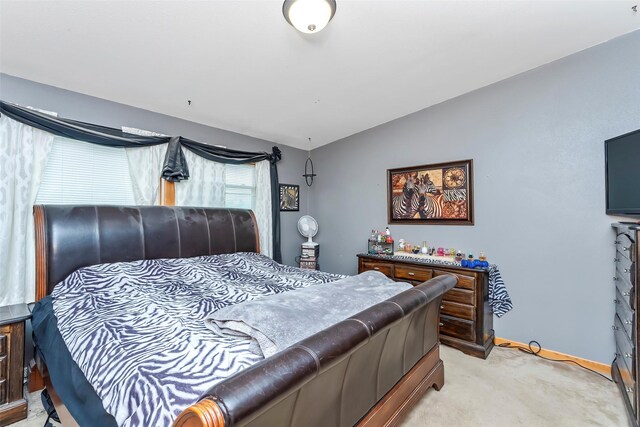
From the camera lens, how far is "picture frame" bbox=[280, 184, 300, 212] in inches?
167

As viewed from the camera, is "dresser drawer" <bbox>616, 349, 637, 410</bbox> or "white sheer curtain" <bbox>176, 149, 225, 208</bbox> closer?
"dresser drawer" <bbox>616, 349, 637, 410</bbox>

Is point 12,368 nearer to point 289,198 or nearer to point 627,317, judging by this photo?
point 289,198

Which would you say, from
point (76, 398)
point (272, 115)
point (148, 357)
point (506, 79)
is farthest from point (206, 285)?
point (506, 79)

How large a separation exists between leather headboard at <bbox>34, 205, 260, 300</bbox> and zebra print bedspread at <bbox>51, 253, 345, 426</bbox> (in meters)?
0.18

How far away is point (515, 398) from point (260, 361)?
2176 millimetres

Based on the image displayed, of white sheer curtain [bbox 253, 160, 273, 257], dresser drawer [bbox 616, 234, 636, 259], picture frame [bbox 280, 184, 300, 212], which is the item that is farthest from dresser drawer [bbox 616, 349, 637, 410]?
picture frame [bbox 280, 184, 300, 212]

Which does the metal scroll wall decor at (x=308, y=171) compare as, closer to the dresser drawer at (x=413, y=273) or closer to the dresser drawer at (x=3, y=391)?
the dresser drawer at (x=413, y=273)

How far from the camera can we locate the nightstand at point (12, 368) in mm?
1802

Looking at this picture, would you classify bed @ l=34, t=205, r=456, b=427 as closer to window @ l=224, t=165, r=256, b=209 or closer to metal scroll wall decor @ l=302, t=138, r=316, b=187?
window @ l=224, t=165, r=256, b=209

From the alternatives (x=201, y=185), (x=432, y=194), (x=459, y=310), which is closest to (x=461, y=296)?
(x=459, y=310)

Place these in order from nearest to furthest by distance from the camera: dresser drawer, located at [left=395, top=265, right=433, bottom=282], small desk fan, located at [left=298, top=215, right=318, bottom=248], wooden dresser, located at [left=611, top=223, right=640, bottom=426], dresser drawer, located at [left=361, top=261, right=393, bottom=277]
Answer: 1. wooden dresser, located at [left=611, top=223, right=640, bottom=426]
2. dresser drawer, located at [left=395, top=265, right=433, bottom=282]
3. dresser drawer, located at [left=361, top=261, right=393, bottom=277]
4. small desk fan, located at [left=298, top=215, right=318, bottom=248]

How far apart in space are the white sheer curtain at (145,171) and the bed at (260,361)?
0.21 m

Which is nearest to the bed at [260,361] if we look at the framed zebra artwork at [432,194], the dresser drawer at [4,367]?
the dresser drawer at [4,367]

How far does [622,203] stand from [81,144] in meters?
4.31
